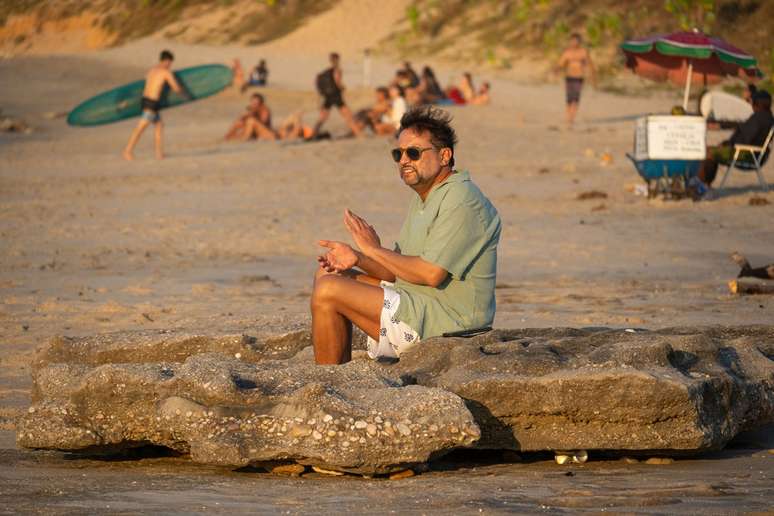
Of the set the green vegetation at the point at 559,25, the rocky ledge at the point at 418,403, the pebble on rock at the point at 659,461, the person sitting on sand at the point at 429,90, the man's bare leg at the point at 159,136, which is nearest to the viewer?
the rocky ledge at the point at 418,403

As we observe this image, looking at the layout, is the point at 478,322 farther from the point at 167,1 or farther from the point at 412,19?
the point at 167,1

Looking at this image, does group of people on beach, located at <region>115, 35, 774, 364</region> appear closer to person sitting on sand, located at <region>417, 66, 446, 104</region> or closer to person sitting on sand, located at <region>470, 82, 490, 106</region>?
person sitting on sand, located at <region>417, 66, 446, 104</region>

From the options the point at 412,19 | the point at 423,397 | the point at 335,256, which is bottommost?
the point at 423,397

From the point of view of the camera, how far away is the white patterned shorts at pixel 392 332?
5.53 meters

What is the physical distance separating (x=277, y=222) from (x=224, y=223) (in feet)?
1.79

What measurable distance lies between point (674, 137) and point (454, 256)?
935 cm

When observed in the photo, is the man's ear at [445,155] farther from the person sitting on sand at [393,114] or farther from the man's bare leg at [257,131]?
the man's bare leg at [257,131]

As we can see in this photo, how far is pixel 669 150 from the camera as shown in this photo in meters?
14.3

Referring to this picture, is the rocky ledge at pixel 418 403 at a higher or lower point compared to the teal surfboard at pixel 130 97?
lower

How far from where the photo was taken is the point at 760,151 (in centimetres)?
1484

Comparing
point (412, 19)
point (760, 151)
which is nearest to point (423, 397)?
point (760, 151)

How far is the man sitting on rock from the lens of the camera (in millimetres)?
5457

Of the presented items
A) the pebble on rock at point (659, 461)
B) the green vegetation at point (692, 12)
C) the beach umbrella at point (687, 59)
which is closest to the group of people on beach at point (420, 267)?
the pebble on rock at point (659, 461)

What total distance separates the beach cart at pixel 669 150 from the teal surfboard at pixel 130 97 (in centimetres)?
1142
